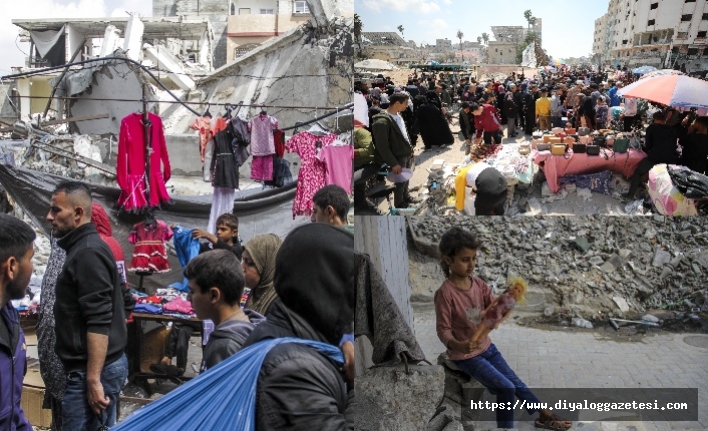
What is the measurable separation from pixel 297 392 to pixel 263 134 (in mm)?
1801

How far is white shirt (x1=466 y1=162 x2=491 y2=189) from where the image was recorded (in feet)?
6.89

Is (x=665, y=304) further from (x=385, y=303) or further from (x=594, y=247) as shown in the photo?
(x=385, y=303)

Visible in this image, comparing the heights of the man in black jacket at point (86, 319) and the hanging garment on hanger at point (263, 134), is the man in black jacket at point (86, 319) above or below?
below

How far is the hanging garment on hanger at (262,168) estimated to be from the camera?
3189 mm

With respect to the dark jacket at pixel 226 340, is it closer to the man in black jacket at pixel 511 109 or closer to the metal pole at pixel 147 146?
the man in black jacket at pixel 511 109

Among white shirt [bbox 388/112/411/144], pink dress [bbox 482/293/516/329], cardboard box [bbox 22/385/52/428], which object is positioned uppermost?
white shirt [bbox 388/112/411/144]

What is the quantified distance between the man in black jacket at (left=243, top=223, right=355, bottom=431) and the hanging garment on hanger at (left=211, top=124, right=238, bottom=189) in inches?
53.7

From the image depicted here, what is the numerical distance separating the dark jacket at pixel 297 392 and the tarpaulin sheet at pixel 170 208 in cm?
143

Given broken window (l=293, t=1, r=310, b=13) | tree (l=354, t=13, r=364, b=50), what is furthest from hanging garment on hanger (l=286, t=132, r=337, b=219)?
tree (l=354, t=13, r=364, b=50)

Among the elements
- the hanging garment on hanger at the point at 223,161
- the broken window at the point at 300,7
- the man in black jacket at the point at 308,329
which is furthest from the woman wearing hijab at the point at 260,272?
the broken window at the point at 300,7

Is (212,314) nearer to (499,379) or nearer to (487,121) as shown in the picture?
(499,379)

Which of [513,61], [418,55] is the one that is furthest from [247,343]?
[513,61]

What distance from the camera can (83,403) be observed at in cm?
245

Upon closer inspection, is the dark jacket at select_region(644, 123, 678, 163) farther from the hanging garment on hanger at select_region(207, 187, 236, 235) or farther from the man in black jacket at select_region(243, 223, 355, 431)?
the hanging garment on hanger at select_region(207, 187, 236, 235)
